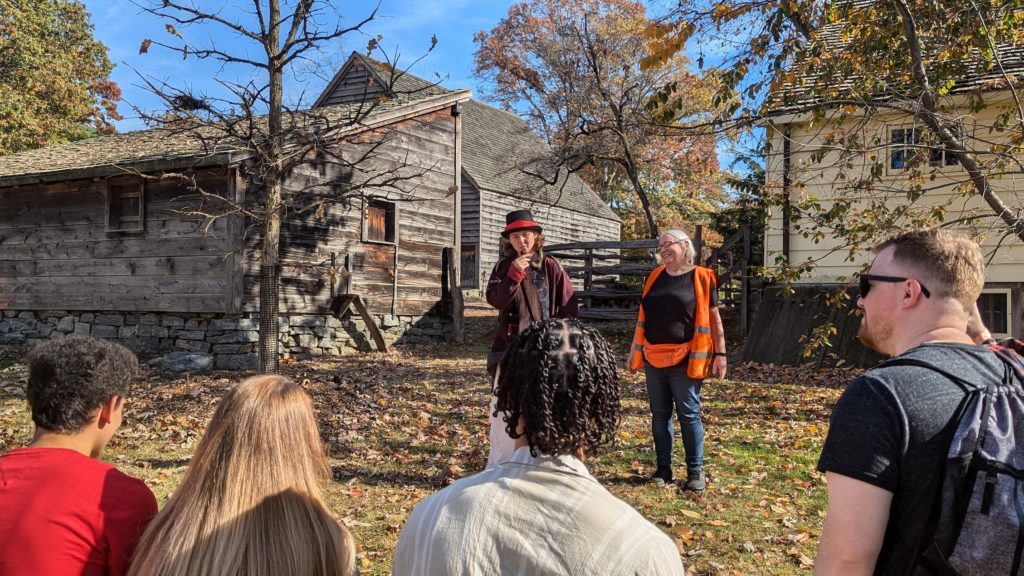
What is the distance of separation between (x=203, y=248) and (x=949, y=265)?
12.6 m

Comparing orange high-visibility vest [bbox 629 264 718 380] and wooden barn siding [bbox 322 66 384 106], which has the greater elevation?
wooden barn siding [bbox 322 66 384 106]

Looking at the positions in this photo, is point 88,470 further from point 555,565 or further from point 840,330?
point 840,330

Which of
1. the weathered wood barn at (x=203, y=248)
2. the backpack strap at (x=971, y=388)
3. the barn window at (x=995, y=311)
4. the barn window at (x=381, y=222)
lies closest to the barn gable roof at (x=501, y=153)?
the weathered wood barn at (x=203, y=248)

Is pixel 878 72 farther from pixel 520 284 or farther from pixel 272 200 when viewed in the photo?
pixel 272 200

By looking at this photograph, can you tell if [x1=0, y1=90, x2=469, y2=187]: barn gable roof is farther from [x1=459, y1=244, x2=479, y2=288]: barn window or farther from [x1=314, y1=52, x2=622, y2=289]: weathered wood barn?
[x1=459, y1=244, x2=479, y2=288]: barn window

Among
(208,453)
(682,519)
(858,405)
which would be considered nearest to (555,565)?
(858,405)

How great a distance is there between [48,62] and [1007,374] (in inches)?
1244

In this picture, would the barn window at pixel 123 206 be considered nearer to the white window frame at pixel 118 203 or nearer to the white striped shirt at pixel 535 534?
the white window frame at pixel 118 203

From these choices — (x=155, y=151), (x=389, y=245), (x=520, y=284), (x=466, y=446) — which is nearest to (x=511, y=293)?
(x=520, y=284)

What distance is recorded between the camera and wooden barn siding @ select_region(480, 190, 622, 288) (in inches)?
974

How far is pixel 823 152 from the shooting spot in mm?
7383

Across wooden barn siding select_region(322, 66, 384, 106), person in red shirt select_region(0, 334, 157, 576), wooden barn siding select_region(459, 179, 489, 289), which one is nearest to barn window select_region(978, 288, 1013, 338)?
person in red shirt select_region(0, 334, 157, 576)

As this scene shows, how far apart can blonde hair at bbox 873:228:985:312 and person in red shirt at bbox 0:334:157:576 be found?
7.57 ft

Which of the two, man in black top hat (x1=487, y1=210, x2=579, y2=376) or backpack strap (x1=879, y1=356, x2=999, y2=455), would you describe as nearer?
backpack strap (x1=879, y1=356, x2=999, y2=455)
